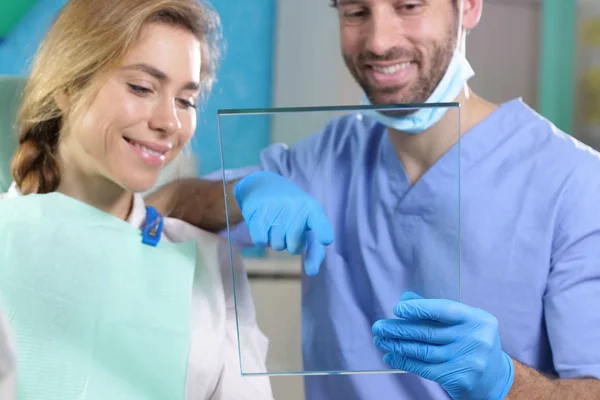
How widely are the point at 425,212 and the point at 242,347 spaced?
372 millimetres

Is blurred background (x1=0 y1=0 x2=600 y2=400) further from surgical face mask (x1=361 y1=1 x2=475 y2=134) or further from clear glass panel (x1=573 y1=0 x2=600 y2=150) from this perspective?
surgical face mask (x1=361 y1=1 x2=475 y2=134)

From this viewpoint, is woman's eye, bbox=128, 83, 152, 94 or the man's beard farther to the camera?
the man's beard

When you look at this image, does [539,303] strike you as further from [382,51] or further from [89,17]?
[89,17]

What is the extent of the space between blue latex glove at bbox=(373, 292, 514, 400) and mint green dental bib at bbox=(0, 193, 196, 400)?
34cm

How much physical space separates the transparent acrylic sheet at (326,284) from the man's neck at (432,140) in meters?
0.07

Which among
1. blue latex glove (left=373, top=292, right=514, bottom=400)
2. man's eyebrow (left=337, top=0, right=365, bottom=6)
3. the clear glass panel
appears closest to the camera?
blue latex glove (left=373, top=292, right=514, bottom=400)

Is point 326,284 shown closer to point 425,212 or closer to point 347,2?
point 425,212

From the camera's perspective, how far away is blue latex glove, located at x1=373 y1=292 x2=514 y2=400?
1.11 metres

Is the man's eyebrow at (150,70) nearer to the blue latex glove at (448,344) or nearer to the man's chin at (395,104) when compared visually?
the man's chin at (395,104)

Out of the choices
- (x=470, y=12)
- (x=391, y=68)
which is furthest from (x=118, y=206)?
(x=470, y=12)

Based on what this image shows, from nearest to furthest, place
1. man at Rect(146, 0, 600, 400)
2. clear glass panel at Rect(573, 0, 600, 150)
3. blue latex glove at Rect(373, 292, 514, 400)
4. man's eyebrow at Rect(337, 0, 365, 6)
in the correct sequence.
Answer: blue latex glove at Rect(373, 292, 514, 400)
man at Rect(146, 0, 600, 400)
man's eyebrow at Rect(337, 0, 365, 6)
clear glass panel at Rect(573, 0, 600, 150)

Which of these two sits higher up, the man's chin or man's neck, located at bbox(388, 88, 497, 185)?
the man's chin

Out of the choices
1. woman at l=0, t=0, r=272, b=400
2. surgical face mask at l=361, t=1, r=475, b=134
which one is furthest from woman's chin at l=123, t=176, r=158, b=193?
surgical face mask at l=361, t=1, r=475, b=134

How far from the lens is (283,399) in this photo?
1.32 metres
